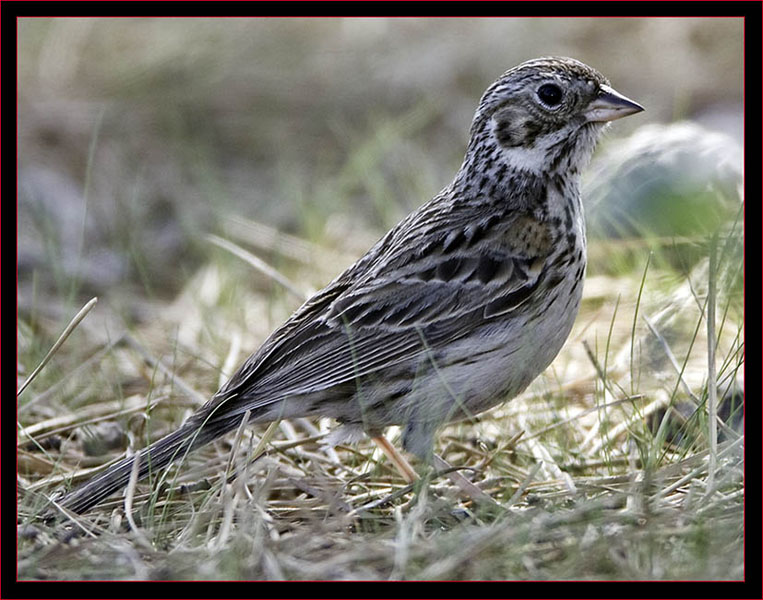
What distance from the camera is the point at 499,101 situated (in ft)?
17.0

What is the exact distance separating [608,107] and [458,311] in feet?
3.63

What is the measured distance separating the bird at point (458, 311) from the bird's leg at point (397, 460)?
0.29 feet

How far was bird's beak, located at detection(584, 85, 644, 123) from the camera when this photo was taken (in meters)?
4.98

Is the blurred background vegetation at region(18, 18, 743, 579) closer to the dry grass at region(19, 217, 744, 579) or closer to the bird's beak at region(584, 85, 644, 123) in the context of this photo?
the dry grass at region(19, 217, 744, 579)

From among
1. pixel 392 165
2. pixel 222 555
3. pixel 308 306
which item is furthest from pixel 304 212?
pixel 222 555

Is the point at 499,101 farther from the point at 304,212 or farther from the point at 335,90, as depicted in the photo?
the point at 335,90

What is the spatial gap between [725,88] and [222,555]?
7.26 m

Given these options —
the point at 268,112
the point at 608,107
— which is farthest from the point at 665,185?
the point at 268,112

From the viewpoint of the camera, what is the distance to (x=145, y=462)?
4.82 metres

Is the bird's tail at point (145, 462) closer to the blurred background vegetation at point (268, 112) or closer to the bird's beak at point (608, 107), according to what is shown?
the bird's beak at point (608, 107)

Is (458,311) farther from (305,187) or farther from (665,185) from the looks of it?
(305,187)

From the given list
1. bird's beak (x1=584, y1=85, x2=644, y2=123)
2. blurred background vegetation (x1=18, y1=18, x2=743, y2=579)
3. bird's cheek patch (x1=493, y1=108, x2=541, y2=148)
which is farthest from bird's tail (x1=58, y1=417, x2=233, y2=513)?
bird's beak (x1=584, y1=85, x2=644, y2=123)

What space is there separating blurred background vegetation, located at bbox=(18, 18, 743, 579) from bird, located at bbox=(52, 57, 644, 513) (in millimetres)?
380

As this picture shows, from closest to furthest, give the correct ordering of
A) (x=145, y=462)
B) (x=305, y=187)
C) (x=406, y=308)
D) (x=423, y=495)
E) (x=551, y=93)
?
(x=423, y=495)
(x=145, y=462)
(x=406, y=308)
(x=551, y=93)
(x=305, y=187)
